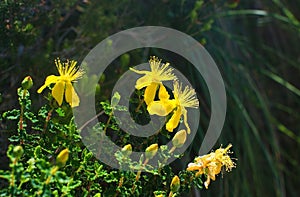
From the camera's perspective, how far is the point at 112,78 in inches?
53.7

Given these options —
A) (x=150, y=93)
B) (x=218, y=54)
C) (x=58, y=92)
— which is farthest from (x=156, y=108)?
(x=218, y=54)

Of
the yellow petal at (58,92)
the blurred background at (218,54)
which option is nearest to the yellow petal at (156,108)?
the yellow petal at (58,92)

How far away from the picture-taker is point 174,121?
2.64 ft

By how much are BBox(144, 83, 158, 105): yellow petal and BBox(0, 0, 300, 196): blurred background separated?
0.34 m

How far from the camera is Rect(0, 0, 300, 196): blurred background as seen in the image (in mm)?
1242

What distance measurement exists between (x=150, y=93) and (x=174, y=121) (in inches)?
2.1

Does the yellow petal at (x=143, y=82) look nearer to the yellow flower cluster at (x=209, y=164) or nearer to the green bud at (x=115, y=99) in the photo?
the green bud at (x=115, y=99)

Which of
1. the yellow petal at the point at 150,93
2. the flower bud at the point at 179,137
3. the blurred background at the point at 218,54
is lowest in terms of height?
the flower bud at the point at 179,137

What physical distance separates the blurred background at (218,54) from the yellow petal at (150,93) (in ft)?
1.11

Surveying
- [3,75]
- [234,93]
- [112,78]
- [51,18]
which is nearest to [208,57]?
[234,93]

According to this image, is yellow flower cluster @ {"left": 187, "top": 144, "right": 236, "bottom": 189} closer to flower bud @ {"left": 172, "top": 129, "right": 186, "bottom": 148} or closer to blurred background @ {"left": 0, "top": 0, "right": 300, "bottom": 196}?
flower bud @ {"left": 172, "top": 129, "right": 186, "bottom": 148}

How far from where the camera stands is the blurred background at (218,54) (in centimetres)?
124

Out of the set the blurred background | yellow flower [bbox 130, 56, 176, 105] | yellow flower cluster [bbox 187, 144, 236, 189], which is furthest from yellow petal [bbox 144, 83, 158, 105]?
the blurred background

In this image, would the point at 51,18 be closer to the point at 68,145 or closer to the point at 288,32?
the point at 68,145
